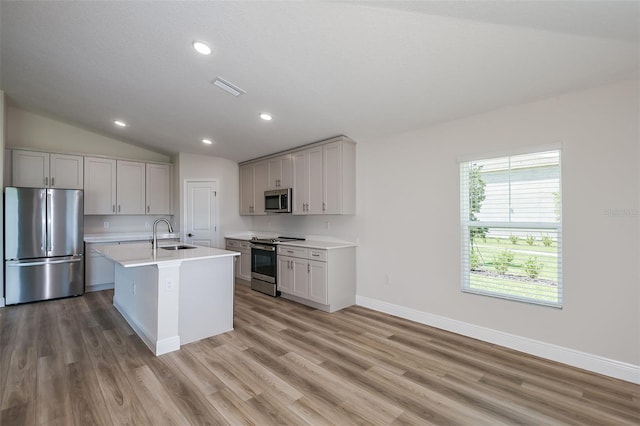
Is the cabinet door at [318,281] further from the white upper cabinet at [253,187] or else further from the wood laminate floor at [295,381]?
the white upper cabinet at [253,187]

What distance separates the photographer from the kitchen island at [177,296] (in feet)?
9.52

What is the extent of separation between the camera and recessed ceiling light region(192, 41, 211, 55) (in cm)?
254

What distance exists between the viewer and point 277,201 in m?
5.29

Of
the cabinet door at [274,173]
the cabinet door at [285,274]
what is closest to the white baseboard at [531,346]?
the cabinet door at [285,274]

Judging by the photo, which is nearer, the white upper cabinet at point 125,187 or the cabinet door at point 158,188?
the white upper cabinet at point 125,187

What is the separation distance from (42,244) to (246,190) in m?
3.32

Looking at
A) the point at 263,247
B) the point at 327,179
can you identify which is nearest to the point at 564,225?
the point at 327,179

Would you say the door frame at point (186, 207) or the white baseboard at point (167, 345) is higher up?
the door frame at point (186, 207)

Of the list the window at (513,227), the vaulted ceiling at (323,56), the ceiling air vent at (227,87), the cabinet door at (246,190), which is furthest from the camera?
the cabinet door at (246,190)

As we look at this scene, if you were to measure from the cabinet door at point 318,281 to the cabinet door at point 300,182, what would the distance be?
1.01m

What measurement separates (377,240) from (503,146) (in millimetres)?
1883

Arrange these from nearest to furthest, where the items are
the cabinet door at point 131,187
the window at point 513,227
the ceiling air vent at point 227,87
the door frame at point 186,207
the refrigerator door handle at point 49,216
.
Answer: the window at point 513,227, the ceiling air vent at point 227,87, the refrigerator door handle at point 49,216, the cabinet door at point 131,187, the door frame at point 186,207

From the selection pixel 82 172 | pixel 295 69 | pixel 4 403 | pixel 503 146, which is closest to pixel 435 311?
pixel 503 146

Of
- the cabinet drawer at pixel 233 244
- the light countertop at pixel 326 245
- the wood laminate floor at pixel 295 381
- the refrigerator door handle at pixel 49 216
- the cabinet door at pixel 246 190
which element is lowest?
the wood laminate floor at pixel 295 381
